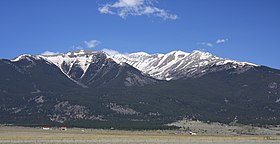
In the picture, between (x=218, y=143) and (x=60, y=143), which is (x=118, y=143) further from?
(x=218, y=143)

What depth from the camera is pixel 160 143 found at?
11444 centimetres

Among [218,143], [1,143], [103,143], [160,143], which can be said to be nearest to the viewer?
[1,143]

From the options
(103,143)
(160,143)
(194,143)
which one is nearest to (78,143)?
(103,143)

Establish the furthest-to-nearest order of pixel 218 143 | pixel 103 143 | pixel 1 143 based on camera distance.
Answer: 1. pixel 218 143
2. pixel 103 143
3. pixel 1 143

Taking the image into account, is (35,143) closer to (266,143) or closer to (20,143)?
(20,143)

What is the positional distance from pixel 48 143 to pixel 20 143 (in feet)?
18.0

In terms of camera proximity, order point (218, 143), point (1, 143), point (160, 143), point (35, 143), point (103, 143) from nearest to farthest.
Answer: point (1, 143), point (35, 143), point (103, 143), point (160, 143), point (218, 143)

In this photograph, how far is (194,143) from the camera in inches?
4717

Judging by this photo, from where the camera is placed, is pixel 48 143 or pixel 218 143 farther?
pixel 218 143

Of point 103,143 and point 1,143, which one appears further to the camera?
point 103,143

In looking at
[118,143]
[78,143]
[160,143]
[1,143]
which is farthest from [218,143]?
[1,143]

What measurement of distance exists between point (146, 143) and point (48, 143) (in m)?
23.2

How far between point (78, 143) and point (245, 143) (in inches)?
1953

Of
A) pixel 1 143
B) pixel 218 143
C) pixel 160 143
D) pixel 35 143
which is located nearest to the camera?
pixel 1 143
